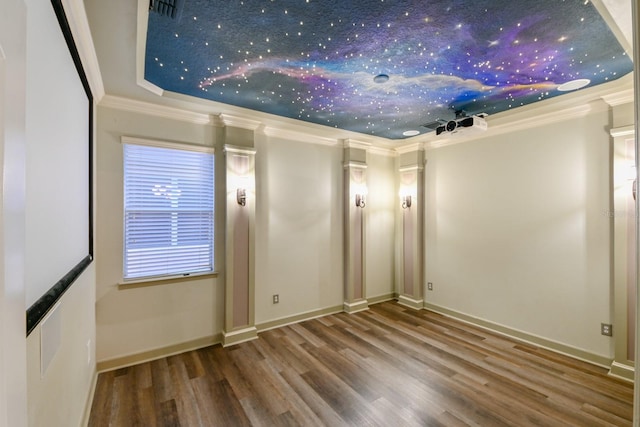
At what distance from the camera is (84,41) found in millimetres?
1869

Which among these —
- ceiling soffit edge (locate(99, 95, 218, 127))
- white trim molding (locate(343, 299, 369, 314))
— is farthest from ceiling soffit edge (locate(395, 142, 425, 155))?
ceiling soffit edge (locate(99, 95, 218, 127))

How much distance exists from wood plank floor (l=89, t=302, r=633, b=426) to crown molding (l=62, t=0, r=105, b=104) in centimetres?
268

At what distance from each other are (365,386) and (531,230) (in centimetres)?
272

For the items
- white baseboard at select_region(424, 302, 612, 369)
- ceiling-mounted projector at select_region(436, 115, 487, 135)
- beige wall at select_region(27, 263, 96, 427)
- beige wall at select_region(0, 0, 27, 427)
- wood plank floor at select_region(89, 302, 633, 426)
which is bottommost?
wood plank floor at select_region(89, 302, 633, 426)

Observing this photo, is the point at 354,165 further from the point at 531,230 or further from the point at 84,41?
the point at 84,41

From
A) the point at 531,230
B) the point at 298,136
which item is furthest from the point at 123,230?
the point at 531,230

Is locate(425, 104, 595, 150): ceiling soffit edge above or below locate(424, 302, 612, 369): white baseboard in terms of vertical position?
above

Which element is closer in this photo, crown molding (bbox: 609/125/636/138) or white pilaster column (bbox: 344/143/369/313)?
crown molding (bbox: 609/125/636/138)

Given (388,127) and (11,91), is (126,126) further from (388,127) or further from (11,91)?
(388,127)

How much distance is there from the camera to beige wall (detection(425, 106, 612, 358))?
297 cm

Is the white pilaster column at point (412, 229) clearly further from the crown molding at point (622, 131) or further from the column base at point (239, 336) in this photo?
the column base at point (239, 336)

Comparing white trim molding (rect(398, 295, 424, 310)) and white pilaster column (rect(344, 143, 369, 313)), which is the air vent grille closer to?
white pilaster column (rect(344, 143, 369, 313))

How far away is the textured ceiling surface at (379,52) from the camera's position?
1.74 metres

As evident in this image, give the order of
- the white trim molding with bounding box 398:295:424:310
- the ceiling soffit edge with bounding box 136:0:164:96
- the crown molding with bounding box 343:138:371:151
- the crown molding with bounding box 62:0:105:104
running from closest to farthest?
the crown molding with bounding box 62:0:105:104
the ceiling soffit edge with bounding box 136:0:164:96
the crown molding with bounding box 343:138:371:151
the white trim molding with bounding box 398:295:424:310
